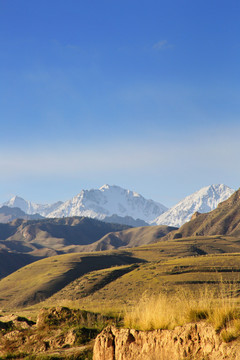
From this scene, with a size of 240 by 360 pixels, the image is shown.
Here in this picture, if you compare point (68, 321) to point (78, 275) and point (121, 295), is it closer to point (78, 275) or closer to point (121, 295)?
point (121, 295)

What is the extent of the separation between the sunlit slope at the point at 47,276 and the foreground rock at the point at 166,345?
10892 centimetres

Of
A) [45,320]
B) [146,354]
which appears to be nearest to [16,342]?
[45,320]

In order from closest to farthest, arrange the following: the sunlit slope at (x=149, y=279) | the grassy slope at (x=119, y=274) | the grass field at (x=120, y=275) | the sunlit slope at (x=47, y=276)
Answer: the sunlit slope at (x=149, y=279) → the grass field at (x=120, y=275) → the grassy slope at (x=119, y=274) → the sunlit slope at (x=47, y=276)

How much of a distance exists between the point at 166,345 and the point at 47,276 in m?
137

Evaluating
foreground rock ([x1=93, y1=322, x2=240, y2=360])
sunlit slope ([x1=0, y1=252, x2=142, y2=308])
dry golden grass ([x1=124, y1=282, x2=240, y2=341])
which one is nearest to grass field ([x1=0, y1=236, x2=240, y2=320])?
sunlit slope ([x1=0, y1=252, x2=142, y2=308])

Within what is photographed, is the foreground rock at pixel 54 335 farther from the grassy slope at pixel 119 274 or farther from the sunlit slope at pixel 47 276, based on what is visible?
the sunlit slope at pixel 47 276

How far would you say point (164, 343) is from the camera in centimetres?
1113

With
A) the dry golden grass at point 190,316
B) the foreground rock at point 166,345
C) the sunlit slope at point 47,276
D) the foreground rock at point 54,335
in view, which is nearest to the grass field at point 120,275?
the sunlit slope at point 47,276

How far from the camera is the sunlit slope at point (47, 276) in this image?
4822 inches

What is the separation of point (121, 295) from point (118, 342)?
82.9 m

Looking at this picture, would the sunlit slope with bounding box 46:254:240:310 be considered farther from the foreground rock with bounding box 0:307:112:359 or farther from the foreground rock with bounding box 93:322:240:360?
the foreground rock with bounding box 93:322:240:360

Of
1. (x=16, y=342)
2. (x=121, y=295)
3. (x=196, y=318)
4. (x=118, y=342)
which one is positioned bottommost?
(x=121, y=295)

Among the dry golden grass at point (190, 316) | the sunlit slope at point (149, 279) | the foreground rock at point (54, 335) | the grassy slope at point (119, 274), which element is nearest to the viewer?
the dry golden grass at point (190, 316)

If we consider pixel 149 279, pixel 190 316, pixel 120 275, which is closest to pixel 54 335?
pixel 190 316
